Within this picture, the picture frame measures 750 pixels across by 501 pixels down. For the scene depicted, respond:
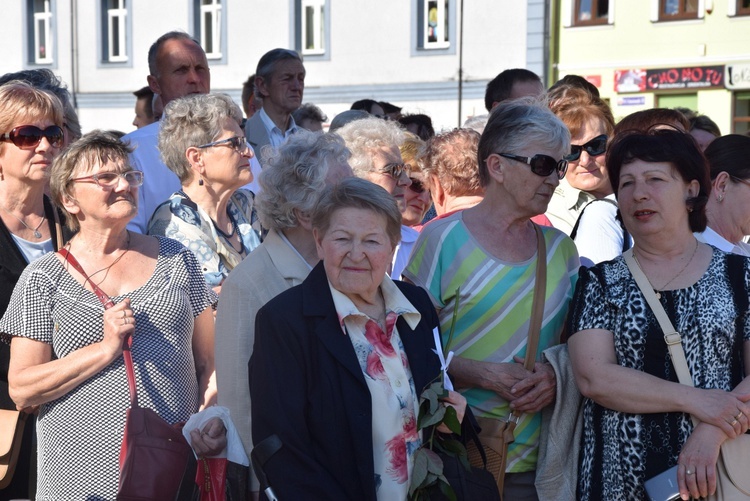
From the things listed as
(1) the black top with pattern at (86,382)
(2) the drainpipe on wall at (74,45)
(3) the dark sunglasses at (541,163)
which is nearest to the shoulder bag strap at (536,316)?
(3) the dark sunglasses at (541,163)

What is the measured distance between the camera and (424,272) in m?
3.93

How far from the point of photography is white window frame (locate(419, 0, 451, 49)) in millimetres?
23875

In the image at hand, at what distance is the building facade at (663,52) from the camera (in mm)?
21578

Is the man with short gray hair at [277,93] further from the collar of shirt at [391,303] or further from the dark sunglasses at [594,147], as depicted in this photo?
the collar of shirt at [391,303]

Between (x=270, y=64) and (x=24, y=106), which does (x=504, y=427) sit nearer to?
(x=24, y=106)

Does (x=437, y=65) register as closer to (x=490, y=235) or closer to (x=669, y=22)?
(x=669, y=22)

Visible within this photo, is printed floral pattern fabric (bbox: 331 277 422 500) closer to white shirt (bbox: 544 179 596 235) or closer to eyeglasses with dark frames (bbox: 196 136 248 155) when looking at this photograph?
eyeglasses with dark frames (bbox: 196 136 248 155)

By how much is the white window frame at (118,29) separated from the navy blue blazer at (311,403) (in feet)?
82.0

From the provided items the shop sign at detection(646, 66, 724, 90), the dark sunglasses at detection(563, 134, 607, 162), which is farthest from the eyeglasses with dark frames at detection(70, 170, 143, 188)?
the shop sign at detection(646, 66, 724, 90)

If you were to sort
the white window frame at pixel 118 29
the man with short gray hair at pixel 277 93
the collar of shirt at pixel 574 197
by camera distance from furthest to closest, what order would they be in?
the white window frame at pixel 118 29, the man with short gray hair at pixel 277 93, the collar of shirt at pixel 574 197

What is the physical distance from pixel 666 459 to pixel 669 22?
20.1 meters

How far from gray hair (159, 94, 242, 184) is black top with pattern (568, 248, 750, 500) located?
2022 mm

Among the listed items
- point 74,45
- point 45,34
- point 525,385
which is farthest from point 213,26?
point 525,385

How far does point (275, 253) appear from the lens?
3.74 metres
